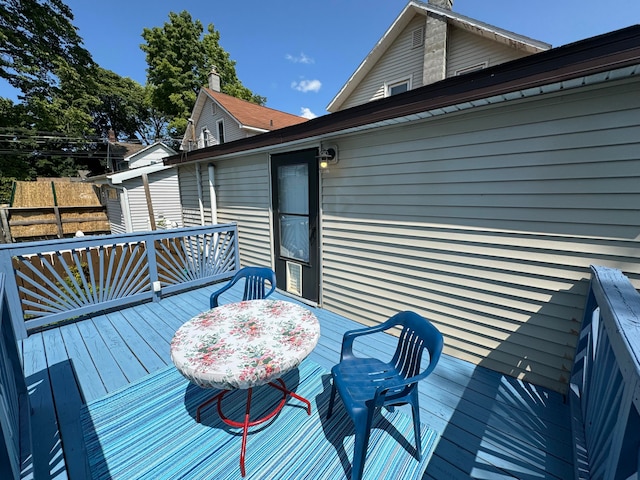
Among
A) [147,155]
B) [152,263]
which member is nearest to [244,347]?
[152,263]

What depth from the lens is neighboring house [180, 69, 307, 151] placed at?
948cm

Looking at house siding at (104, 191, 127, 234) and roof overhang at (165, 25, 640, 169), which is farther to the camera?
house siding at (104, 191, 127, 234)

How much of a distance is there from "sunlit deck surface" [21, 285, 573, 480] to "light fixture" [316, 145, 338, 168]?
1.93 m

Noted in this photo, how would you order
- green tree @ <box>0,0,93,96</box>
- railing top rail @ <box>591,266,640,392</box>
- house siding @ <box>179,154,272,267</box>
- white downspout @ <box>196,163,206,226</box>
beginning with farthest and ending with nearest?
green tree @ <box>0,0,93,96</box> → white downspout @ <box>196,163,206,226</box> → house siding @ <box>179,154,272,267</box> → railing top rail @ <box>591,266,640,392</box>

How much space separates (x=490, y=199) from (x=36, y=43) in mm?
17879

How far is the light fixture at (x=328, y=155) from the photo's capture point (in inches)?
119

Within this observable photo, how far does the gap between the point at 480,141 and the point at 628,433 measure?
193 centimetres

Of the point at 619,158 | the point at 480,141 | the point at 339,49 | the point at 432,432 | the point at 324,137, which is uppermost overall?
the point at 339,49

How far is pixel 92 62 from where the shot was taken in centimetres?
1300

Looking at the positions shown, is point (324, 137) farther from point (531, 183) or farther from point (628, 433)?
point (628, 433)

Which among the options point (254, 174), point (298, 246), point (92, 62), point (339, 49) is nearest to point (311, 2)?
point (339, 49)

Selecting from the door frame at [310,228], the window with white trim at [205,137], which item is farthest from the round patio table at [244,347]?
the window with white trim at [205,137]

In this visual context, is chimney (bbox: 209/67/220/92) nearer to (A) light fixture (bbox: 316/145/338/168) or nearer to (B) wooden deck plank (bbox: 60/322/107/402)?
(A) light fixture (bbox: 316/145/338/168)

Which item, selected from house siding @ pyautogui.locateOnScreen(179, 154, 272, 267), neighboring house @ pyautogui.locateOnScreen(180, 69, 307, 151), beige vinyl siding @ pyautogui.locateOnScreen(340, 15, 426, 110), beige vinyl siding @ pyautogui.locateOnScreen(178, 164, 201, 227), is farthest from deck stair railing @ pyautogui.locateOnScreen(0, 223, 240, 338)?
neighboring house @ pyautogui.locateOnScreen(180, 69, 307, 151)
